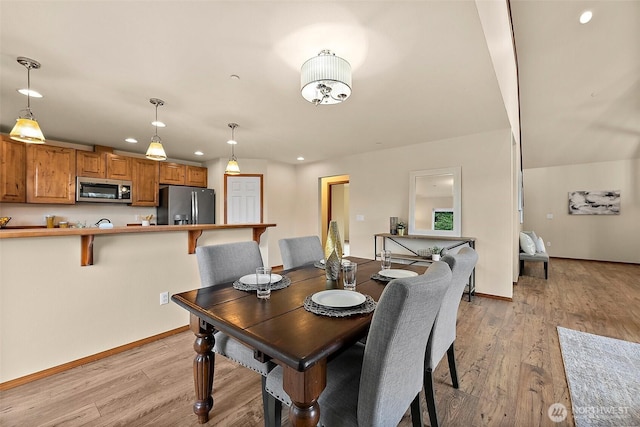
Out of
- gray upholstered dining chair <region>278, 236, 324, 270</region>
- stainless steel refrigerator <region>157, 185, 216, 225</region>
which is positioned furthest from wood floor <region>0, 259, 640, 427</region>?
stainless steel refrigerator <region>157, 185, 216, 225</region>

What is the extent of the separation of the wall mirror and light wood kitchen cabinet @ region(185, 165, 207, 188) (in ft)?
13.2

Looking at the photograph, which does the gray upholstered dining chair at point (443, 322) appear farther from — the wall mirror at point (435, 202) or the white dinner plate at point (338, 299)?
the wall mirror at point (435, 202)

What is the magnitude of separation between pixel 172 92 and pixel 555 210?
8.57 metres

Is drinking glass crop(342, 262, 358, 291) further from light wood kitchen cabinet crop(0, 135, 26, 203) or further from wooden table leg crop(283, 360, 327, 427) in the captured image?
light wood kitchen cabinet crop(0, 135, 26, 203)

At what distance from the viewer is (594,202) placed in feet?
20.3

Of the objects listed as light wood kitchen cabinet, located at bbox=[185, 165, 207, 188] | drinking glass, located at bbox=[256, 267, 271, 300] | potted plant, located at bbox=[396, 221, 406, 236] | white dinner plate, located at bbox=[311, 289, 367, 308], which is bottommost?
white dinner plate, located at bbox=[311, 289, 367, 308]

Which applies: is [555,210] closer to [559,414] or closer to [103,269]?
[559,414]

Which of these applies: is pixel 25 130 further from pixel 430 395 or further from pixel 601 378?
pixel 601 378

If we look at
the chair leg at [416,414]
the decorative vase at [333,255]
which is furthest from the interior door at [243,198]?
the chair leg at [416,414]

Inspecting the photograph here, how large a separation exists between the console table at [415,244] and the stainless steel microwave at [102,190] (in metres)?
4.15

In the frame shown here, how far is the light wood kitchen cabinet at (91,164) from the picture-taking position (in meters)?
3.90

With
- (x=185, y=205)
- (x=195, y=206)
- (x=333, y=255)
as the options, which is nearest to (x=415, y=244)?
(x=333, y=255)

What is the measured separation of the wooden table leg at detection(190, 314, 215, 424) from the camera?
1.42m

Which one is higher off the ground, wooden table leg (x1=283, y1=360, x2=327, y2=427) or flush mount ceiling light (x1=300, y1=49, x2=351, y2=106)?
flush mount ceiling light (x1=300, y1=49, x2=351, y2=106)
